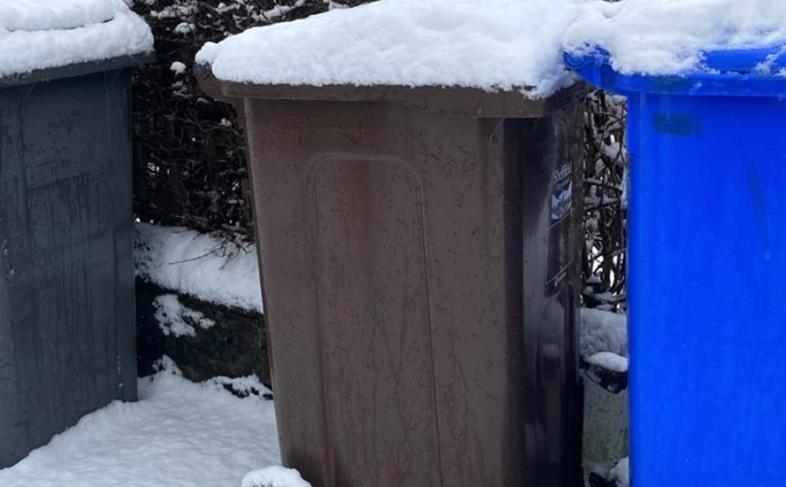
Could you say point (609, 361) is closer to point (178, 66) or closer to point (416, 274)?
point (416, 274)

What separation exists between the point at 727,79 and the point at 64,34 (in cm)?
240

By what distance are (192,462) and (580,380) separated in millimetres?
1447

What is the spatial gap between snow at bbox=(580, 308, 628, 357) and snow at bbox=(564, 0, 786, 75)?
4.71ft

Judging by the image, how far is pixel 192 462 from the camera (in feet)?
12.9

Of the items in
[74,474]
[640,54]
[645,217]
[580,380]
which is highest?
[640,54]

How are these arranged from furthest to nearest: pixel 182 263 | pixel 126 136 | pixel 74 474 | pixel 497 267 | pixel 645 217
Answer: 1. pixel 182 263
2. pixel 126 136
3. pixel 74 474
4. pixel 497 267
5. pixel 645 217

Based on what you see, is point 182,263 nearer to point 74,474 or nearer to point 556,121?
point 74,474

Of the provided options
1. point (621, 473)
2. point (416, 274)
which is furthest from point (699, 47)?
point (621, 473)

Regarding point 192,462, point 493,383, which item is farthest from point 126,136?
point 493,383

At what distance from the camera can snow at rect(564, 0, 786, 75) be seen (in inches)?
83.5

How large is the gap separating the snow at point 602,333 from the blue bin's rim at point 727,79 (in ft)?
4.59

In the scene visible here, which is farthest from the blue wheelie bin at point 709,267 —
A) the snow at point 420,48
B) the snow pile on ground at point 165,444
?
the snow pile on ground at point 165,444

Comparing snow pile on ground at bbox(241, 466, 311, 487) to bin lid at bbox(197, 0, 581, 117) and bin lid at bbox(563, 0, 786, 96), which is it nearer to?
bin lid at bbox(197, 0, 581, 117)

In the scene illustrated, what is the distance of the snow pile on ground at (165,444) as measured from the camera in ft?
12.6
